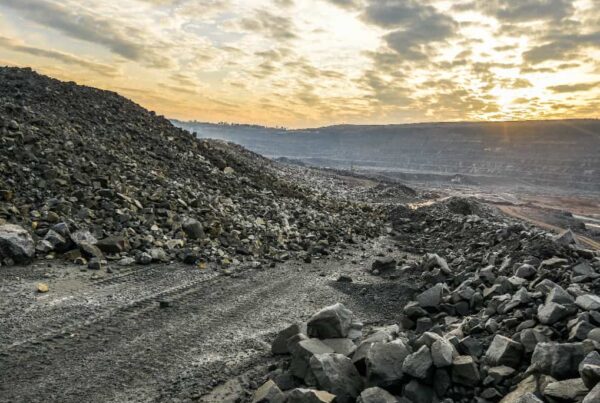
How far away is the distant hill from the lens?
294ft

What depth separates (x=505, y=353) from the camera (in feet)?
13.5

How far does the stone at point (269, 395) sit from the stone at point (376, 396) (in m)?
0.78

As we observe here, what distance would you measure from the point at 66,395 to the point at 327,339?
2.98 meters

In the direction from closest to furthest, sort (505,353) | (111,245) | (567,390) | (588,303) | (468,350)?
(567,390)
(505,353)
(468,350)
(588,303)
(111,245)

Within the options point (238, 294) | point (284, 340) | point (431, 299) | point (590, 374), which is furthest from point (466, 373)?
point (238, 294)

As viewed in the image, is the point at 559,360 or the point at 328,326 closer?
the point at 559,360

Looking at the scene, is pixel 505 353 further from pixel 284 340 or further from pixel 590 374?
pixel 284 340

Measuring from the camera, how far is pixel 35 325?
5.55 metres

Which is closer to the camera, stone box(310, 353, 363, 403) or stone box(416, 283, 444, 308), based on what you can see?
stone box(310, 353, 363, 403)

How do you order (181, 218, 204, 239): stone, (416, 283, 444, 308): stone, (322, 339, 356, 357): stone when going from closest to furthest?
(322, 339, 356, 357): stone → (416, 283, 444, 308): stone → (181, 218, 204, 239): stone

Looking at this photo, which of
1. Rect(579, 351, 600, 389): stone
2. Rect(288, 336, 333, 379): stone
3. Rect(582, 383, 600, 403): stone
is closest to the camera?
Rect(582, 383, 600, 403): stone

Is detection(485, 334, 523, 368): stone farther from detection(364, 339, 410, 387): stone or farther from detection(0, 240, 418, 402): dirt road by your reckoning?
detection(0, 240, 418, 402): dirt road

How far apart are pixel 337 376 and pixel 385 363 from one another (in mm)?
506

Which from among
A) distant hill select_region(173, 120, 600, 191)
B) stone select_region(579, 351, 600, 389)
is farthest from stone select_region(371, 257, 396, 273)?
distant hill select_region(173, 120, 600, 191)
